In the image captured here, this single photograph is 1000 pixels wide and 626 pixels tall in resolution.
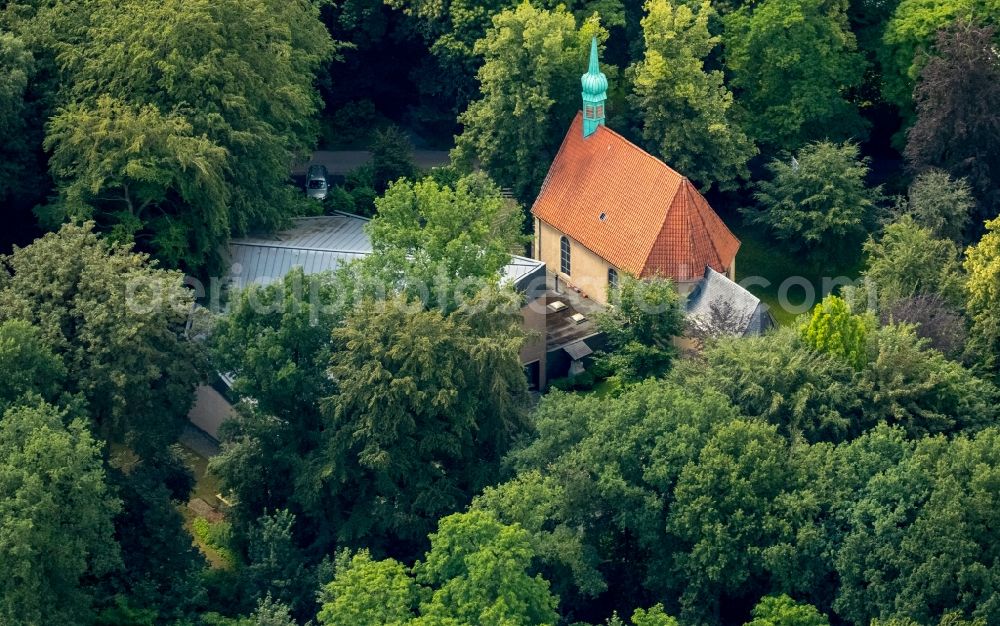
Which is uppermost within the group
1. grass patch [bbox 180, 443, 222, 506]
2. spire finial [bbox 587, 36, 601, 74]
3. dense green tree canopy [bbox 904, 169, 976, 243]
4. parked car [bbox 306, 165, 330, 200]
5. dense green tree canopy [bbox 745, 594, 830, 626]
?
spire finial [bbox 587, 36, 601, 74]

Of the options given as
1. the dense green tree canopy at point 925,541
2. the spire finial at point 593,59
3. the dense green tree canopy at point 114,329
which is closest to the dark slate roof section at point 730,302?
the spire finial at point 593,59

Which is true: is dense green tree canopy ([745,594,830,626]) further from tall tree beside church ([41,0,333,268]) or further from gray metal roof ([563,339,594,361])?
tall tree beside church ([41,0,333,268])

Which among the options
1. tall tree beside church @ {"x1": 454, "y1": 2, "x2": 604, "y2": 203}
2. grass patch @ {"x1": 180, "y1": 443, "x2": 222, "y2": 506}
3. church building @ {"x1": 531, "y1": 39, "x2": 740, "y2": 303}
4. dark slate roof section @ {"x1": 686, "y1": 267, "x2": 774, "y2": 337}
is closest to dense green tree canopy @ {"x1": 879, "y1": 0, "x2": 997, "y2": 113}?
church building @ {"x1": 531, "y1": 39, "x2": 740, "y2": 303}

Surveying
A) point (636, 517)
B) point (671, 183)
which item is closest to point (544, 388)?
point (671, 183)

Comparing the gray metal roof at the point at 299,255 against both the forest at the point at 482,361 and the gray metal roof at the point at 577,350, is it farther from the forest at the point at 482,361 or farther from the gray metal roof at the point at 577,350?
the gray metal roof at the point at 577,350

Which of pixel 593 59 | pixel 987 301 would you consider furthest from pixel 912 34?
pixel 987 301

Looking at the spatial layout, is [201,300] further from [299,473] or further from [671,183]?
[671,183]

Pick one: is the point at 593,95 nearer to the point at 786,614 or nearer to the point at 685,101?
the point at 685,101
